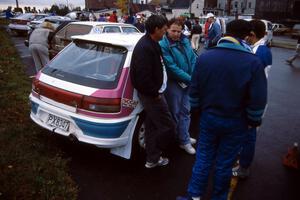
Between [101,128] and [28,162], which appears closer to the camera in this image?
[101,128]

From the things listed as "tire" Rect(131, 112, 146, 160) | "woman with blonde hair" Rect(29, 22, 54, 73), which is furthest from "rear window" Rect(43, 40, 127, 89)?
"woman with blonde hair" Rect(29, 22, 54, 73)

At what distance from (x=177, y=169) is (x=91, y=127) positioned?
1333 mm

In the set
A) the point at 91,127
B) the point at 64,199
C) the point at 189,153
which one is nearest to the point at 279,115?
the point at 189,153

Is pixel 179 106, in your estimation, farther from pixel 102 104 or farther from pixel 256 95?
pixel 256 95

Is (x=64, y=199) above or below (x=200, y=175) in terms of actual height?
below

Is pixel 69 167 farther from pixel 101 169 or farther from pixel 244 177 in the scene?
pixel 244 177

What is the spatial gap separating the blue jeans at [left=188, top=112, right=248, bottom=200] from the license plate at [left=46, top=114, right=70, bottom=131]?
1713 millimetres

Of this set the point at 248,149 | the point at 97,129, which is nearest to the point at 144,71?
the point at 97,129

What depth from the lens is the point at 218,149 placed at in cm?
299

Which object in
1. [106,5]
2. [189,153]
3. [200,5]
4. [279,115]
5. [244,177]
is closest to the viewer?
[244,177]

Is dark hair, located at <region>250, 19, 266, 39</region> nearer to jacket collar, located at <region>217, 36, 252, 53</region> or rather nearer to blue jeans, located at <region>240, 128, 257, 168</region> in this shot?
jacket collar, located at <region>217, 36, 252, 53</region>

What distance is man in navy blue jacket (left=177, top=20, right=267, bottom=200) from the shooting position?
104 inches

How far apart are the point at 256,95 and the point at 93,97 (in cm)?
184

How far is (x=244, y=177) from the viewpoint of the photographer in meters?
3.90
